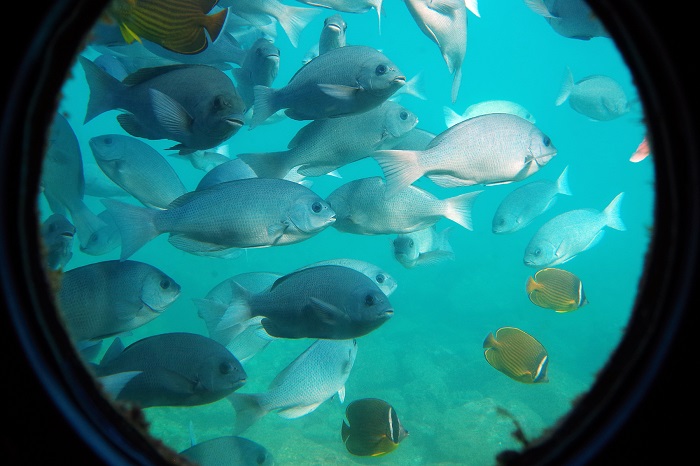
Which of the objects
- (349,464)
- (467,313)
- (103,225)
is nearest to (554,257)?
(349,464)

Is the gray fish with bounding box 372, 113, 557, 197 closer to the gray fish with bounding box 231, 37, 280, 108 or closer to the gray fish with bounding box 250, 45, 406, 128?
the gray fish with bounding box 250, 45, 406, 128

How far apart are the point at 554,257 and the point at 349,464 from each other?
183 inches

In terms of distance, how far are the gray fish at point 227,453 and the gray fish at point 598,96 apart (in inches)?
217

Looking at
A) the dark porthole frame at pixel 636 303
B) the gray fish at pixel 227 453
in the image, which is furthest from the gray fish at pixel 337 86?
the gray fish at pixel 227 453

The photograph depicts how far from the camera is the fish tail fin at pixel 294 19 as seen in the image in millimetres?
4206

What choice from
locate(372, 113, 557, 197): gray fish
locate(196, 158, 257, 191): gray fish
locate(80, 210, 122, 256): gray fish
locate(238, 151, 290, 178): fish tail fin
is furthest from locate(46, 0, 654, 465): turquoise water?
locate(80, 210, 122, 256): gray fish

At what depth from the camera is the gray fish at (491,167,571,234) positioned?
526 cm

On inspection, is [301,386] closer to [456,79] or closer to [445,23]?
[456,79]

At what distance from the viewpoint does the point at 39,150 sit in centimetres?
88

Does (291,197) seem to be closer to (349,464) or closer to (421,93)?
(421,93)

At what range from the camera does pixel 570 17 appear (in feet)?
9.44

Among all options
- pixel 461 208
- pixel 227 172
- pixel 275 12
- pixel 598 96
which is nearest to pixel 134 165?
pixel 227 172

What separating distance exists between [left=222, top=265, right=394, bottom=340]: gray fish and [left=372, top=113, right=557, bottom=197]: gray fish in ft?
3.05

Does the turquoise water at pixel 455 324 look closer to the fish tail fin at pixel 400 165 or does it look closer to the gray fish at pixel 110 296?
the gray fish at pixel 110 296
